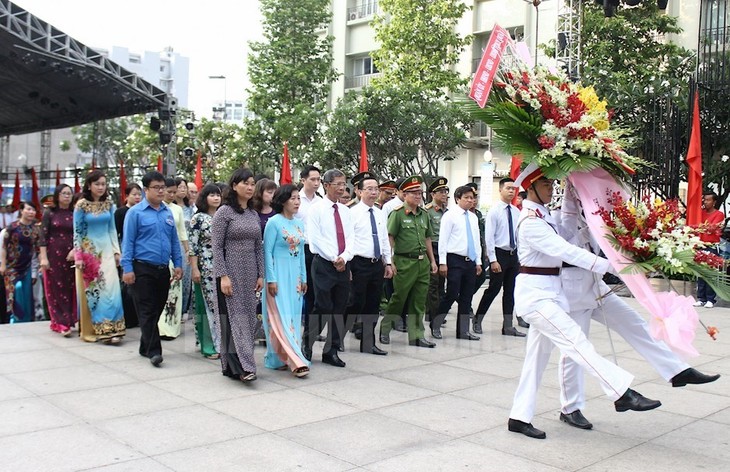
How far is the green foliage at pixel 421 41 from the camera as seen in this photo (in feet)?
77.2

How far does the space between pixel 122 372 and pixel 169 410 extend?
4.79ft

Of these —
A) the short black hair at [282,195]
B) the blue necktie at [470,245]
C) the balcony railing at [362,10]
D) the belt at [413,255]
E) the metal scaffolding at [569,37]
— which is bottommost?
the belt at [413,255]

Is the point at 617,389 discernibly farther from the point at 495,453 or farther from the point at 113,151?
the point at 113,151

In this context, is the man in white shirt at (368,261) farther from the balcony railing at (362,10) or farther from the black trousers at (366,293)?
the balcony railing at (362,10)

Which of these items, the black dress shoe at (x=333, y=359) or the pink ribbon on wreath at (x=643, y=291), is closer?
the pink ribbon on wreath at (x=643, y=291)

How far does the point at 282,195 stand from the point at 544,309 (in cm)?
277

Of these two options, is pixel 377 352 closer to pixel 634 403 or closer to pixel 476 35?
pixel 634 403

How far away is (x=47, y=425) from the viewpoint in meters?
5.01

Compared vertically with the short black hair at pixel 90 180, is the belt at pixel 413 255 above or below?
below

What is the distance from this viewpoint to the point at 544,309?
4.86m

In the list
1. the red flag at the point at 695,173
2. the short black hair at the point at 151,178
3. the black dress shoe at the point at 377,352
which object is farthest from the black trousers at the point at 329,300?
the red flag at the point at 695,173

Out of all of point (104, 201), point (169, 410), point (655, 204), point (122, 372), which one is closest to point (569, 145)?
point (655, 204)

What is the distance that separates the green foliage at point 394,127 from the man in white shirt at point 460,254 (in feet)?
42.4

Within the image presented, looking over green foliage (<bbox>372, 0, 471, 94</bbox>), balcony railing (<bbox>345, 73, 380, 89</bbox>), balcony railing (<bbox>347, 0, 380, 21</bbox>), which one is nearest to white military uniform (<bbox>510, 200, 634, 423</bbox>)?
green foliage (<bbox>372, 0, 471, 94</bbox>)
